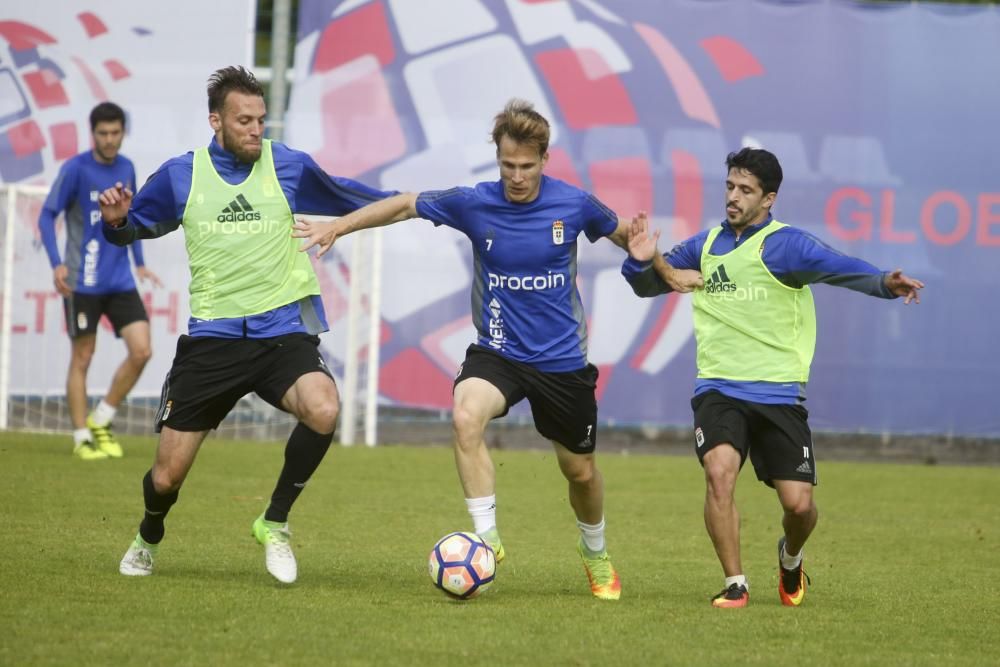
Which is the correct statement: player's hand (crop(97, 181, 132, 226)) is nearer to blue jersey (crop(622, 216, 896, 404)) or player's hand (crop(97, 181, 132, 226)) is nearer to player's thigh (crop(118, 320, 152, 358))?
blue jersey (crop(622, 216, 896, 404))

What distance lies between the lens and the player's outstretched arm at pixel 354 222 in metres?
6.88

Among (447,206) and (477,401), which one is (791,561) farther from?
(447,206)

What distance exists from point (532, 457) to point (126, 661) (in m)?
10.3

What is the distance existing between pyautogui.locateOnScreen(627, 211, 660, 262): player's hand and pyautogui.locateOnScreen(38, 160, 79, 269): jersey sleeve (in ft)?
20.6

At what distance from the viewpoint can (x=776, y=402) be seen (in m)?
7.19

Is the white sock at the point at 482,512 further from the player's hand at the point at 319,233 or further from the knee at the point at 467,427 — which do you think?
the player's hand at the point at 319,233

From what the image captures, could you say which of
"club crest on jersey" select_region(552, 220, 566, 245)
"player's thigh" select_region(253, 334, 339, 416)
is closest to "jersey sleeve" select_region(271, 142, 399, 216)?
"player's thigh" select_region(253, 334, 339, 416)

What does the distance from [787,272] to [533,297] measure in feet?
3.93

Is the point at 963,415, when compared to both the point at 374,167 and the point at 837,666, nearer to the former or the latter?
the point at 374,167

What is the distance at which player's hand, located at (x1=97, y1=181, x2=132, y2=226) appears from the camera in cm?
707

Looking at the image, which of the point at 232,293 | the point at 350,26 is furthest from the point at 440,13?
the point at 232,293

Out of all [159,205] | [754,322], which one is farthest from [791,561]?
[159,205]

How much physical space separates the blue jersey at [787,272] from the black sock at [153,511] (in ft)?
7.87

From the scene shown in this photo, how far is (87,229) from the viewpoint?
40.5ft
